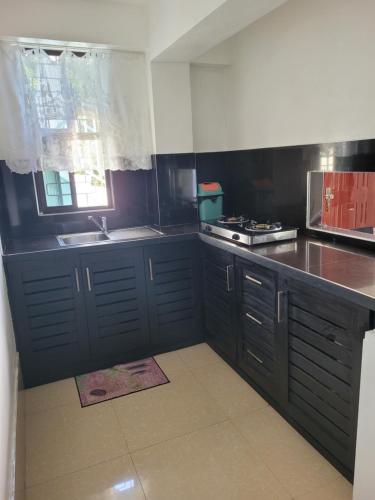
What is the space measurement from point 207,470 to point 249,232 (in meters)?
1.31

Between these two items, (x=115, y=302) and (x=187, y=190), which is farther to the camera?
(x=187, y=190)

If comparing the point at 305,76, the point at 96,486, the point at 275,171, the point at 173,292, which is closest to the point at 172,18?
the point at 305,76

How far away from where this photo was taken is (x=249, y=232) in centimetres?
232

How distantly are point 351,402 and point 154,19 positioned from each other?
2.62 metres

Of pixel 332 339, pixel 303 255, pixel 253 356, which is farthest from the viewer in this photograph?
pixel 253 356

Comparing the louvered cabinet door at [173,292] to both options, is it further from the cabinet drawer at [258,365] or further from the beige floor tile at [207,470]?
the beige floor tile at [207,470]

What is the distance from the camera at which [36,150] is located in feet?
8.66

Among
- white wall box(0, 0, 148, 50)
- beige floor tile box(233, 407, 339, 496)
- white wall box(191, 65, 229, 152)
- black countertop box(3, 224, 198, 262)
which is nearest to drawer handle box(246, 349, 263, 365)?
beige floor tile box(233, 407, 339, 496)

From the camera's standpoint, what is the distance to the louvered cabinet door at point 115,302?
255cm

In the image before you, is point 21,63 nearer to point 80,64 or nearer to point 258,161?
point 80,64

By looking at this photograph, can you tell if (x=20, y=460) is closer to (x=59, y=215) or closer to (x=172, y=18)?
(x=59, y=215)

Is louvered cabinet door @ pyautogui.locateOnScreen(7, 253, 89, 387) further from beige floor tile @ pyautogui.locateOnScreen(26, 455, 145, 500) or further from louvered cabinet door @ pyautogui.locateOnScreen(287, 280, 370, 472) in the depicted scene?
louvered cabinet door @ pyautogui.locateOnScreen(287, 280, 370, 472)

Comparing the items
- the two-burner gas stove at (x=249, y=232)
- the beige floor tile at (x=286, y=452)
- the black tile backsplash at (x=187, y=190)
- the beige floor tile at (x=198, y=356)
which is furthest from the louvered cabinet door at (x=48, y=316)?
the beige floor tile at (x=286, y=452)

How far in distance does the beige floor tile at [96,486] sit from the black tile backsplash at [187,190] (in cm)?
172
